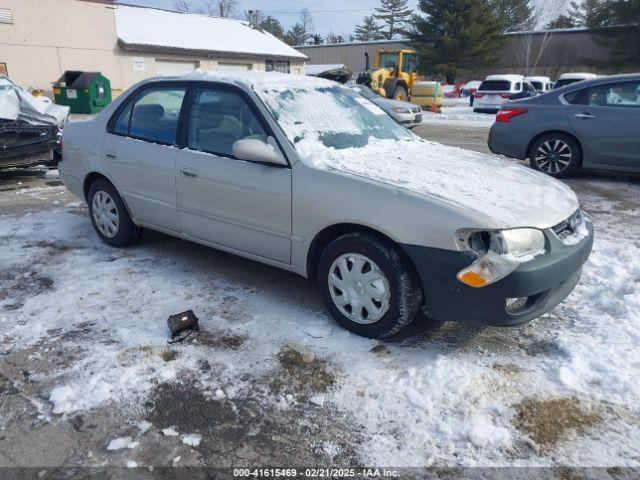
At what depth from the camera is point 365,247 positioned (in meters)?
3.05

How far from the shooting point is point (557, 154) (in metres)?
7.59

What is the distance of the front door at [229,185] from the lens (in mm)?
3500

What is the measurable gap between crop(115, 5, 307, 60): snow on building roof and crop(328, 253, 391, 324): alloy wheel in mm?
24608

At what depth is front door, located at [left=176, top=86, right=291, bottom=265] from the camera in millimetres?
3500

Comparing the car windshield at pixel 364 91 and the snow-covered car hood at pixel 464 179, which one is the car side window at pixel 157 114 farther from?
the car windshield at pixel 364 91

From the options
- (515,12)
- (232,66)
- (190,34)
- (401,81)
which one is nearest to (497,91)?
(401,81)

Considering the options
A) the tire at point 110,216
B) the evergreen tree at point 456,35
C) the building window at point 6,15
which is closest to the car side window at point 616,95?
the tire at point 110,216

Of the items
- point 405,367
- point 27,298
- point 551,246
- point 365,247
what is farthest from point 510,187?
point 27,298

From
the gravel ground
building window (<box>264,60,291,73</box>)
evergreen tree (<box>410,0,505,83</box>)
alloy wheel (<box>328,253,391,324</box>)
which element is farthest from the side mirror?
evergreen tree (<box>410,0,505,83</box>)

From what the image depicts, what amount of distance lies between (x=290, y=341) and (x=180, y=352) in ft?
2.23

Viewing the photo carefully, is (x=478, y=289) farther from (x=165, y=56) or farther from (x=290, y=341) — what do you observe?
(x=165, y=56)

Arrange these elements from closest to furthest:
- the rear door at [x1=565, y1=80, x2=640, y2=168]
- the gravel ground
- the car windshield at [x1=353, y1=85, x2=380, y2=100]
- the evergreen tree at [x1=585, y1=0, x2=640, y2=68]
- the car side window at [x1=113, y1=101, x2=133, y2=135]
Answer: the gravel ground
the car side window at [x1=113, y1=101, x2=133, y2=135]
the car windshield at [x1=353, y1=85, x2=380, y2=100]
the rear door at [x1=565, y1=80, x2=640, y2=168]
the evergreen tree at [x1=585, y1=0, x2=640, y2=68]

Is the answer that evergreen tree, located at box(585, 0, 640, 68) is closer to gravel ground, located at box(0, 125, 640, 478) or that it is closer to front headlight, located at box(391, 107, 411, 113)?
front headlight, located at box(391, 107, 411, 113)

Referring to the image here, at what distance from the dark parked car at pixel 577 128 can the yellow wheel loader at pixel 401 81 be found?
49.4 ft
